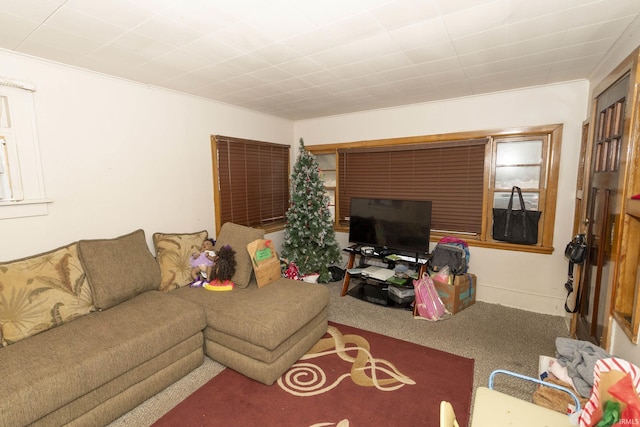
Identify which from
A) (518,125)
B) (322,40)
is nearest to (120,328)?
(322,40)

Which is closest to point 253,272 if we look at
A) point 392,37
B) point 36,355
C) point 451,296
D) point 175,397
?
point 175,397

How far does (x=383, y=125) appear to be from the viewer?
413 centimetres

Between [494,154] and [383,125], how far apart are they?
1.40 meters

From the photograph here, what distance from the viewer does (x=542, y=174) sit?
10.9ft

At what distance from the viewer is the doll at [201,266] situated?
9.84 feet

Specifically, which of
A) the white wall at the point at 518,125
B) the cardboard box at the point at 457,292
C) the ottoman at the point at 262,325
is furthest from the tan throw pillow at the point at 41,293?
the white wall at the point at 518,125

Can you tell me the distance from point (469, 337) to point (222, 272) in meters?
2.40

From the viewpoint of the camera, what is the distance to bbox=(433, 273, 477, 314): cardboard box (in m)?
3.33

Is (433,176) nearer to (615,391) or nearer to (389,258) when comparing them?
(389,258)

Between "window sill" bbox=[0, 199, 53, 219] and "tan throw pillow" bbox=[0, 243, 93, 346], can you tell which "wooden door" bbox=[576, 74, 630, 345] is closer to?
"tan throw pillow" bbox=[0, 243, 93, 346]

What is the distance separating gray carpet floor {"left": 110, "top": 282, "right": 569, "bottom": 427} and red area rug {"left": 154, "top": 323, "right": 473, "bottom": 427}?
0.12 metres

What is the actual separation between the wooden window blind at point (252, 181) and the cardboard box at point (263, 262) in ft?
3.24

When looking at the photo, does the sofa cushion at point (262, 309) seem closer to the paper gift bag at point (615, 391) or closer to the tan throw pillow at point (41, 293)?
the tan throw pillow at point (41, 293)

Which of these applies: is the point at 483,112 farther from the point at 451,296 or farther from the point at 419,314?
the point at 419,314
